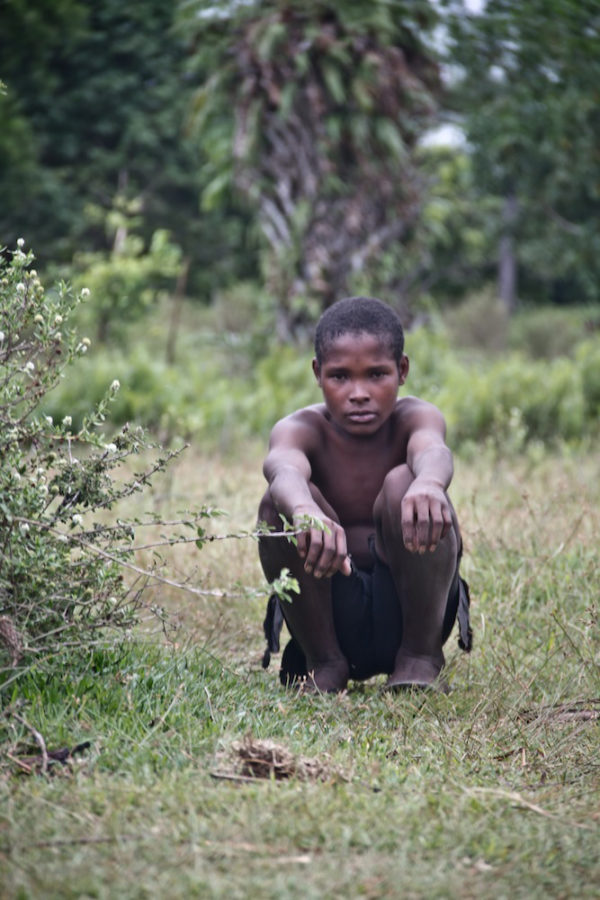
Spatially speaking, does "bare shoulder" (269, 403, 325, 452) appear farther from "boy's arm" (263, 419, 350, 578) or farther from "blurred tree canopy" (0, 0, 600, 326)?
"blurred tree canopy" (0, 0, 600, 326)

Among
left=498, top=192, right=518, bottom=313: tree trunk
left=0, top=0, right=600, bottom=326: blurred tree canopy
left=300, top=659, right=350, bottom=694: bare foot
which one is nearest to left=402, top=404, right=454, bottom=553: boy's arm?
left=300, top=659, right=350, bottom=694: bare foot

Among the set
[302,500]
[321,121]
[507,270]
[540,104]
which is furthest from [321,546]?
[507,270]

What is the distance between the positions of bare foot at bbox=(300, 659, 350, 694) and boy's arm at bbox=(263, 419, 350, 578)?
429 millimetres

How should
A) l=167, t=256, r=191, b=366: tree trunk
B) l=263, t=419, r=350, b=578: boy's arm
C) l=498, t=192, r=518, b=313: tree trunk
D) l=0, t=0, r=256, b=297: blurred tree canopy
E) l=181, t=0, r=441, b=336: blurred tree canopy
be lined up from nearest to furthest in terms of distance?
l=263, t=419, r=350, b=578: boy's arm, l=167, t=256, r=191, b=366: tree trunk, l=181, t=0, r=441, b=336: blurred tree canopy, l=0, t=0, r=256, b=297: blurred tree canopy, l=498, t=192, r=518, b=313: tree trunk

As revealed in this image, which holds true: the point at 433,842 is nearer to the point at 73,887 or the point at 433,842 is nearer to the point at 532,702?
the point at 73,887

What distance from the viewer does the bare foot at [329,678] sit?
10.9 feet

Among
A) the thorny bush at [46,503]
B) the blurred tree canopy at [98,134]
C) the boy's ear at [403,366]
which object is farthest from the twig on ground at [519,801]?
the blurred tree canopy at [98,134]

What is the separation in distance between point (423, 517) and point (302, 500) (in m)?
0.36

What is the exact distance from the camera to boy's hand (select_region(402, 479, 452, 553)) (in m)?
2.89

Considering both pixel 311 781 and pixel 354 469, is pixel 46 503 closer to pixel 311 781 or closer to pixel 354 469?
pixel 354 469

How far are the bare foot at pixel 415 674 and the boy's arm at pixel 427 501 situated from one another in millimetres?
539

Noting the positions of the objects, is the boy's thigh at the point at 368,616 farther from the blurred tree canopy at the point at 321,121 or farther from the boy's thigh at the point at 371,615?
the blurred tree canopy at the point at 321,121

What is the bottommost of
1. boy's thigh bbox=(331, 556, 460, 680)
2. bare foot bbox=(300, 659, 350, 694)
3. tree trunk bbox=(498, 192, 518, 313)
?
tree trunk bbox=(498, 192, 518, 313)

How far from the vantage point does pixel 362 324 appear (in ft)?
10.6
